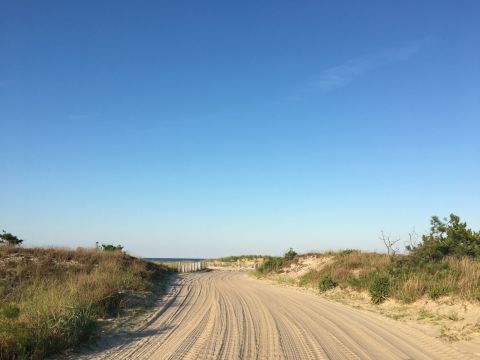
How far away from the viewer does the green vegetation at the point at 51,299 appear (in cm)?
843

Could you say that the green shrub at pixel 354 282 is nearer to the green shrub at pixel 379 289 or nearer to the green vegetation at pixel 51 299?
the green shrub at pixel 379 289

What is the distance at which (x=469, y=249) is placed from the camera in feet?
72.7

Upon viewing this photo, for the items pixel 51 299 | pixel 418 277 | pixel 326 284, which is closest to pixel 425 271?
pixel 418 277

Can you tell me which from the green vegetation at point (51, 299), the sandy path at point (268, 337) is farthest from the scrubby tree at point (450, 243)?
the green vegetation at point (51, 299)

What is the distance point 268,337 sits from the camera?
1059 cm

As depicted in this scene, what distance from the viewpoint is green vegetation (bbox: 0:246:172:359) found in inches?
332

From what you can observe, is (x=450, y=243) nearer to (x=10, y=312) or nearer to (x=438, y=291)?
(x=438, y=291)

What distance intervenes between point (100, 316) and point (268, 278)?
24.9m

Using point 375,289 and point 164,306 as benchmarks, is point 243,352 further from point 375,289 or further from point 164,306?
point 375,289

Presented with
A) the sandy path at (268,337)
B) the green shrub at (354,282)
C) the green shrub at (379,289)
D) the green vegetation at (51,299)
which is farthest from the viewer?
the green shrub at (354,282)

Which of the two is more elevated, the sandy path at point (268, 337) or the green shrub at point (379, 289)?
the green shrub at point (379, 289)

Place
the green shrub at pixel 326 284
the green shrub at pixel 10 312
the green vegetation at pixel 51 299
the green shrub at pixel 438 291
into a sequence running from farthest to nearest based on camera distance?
the green shrub at pixel 326 284
the green shrub at pixel 438 291
the green shrub at pixel 10 312
the green vegetation at pixel 51 299

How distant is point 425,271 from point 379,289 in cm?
242

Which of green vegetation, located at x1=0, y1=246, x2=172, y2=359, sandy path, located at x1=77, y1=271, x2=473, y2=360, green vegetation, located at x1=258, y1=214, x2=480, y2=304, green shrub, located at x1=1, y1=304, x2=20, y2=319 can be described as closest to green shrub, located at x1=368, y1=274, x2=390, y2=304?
green vegetation, located at x1=258, y1=214, x2=480, y2=304
